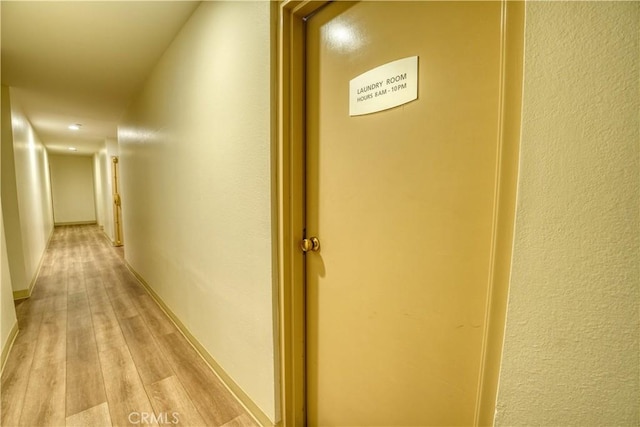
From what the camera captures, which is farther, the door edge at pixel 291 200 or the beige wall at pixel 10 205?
the beige wall at pixel 10 205

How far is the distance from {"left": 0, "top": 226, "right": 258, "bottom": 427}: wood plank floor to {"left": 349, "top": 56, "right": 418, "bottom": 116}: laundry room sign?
5.51 ft

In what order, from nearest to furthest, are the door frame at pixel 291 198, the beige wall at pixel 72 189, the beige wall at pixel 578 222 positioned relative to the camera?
1. the beige wall at pixel 578 222
2. the door frame at pixel 291 198
3. the beige wall at pixel 72 189

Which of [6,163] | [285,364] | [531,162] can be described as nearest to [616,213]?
[531,162]

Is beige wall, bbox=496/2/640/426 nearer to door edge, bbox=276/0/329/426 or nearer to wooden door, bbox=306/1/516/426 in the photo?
wooden door, bbox=306/1/516/426

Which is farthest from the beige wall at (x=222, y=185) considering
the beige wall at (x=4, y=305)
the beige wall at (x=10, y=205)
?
the beige wall at (x=10, y=205)

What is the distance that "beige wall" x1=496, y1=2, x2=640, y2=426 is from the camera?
42 cm

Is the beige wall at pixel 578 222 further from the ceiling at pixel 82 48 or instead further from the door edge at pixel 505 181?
the ceiling at pixel 82 48

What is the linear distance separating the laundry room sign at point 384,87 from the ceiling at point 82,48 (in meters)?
1.55

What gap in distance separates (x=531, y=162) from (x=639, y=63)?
0.19 meters

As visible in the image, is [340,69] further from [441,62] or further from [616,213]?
[616,213]

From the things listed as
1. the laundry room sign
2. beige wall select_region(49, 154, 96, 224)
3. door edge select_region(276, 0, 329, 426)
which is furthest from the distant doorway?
the laundry room sign

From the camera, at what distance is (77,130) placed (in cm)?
514

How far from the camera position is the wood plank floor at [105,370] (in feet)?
4.60

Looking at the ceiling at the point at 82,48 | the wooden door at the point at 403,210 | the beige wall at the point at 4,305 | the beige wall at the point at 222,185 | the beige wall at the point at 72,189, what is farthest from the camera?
the beige wall at the point at 72,189
